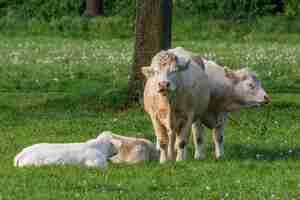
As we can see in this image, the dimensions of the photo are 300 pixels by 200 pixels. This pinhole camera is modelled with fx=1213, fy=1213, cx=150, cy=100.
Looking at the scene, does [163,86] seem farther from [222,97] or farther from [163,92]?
[222,97]

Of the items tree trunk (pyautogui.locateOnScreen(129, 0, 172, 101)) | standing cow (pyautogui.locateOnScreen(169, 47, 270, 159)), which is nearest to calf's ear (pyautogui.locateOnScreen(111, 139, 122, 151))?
standing cow (pyautogui.locateOnScreen(169, 47, 270, 159))

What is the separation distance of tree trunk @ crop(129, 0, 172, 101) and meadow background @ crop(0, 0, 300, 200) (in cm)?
39

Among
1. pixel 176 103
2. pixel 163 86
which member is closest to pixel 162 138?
pixel 176 103

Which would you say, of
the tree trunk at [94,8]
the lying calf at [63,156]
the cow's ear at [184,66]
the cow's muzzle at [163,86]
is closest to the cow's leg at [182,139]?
the cow's ear at [184,66]

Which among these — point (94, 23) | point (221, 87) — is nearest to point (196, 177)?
point (221, 87)

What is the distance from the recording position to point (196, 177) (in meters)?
12.3

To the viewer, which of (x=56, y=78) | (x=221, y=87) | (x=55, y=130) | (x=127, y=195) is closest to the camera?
(x=127, y=195)

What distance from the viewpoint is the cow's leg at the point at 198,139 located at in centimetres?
1512

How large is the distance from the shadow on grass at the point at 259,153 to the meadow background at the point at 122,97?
0.05 ft

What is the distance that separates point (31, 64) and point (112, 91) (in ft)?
24.6

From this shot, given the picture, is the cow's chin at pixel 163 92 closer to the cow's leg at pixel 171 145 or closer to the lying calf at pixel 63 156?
the cow's leg at pixel 171 145

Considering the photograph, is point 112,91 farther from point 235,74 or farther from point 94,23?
point 94,23

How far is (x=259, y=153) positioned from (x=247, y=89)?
33.0 inches

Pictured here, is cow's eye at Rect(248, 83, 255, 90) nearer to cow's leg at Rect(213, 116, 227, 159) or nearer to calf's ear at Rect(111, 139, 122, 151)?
cow's leg at Rect(213, 116, 227, 159)
